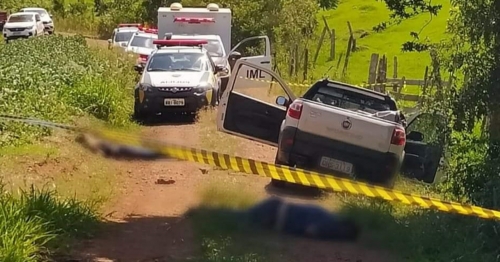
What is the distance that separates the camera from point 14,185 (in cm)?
953

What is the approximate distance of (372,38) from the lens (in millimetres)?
40188

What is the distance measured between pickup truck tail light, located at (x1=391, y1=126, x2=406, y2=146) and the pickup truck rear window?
1.16 metres

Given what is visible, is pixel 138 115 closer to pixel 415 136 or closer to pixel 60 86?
pixel 60 86

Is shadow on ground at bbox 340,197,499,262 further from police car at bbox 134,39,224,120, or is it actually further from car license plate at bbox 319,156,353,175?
police car at bbox 134,39,224,120

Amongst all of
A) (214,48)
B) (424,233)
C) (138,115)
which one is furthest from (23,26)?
(424,233)

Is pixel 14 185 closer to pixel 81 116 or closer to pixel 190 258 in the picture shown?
pixel 190 258

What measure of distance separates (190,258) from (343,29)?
128 feet

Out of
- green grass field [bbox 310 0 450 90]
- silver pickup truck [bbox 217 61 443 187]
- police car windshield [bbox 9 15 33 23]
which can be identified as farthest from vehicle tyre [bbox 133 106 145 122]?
police car windshield [bbox 9 15 33 23]

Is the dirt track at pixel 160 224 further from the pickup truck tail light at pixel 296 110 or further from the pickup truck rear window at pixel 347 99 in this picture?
the pickup truck rear window at pixel 347 99

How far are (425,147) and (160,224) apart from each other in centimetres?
381

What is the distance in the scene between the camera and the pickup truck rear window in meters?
11.4

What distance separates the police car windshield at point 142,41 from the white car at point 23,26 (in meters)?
17.4

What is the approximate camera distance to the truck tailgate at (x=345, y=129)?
403 inches

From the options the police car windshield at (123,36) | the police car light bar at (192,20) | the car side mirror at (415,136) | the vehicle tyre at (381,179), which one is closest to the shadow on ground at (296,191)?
the vehicle tyre at (381,179)
